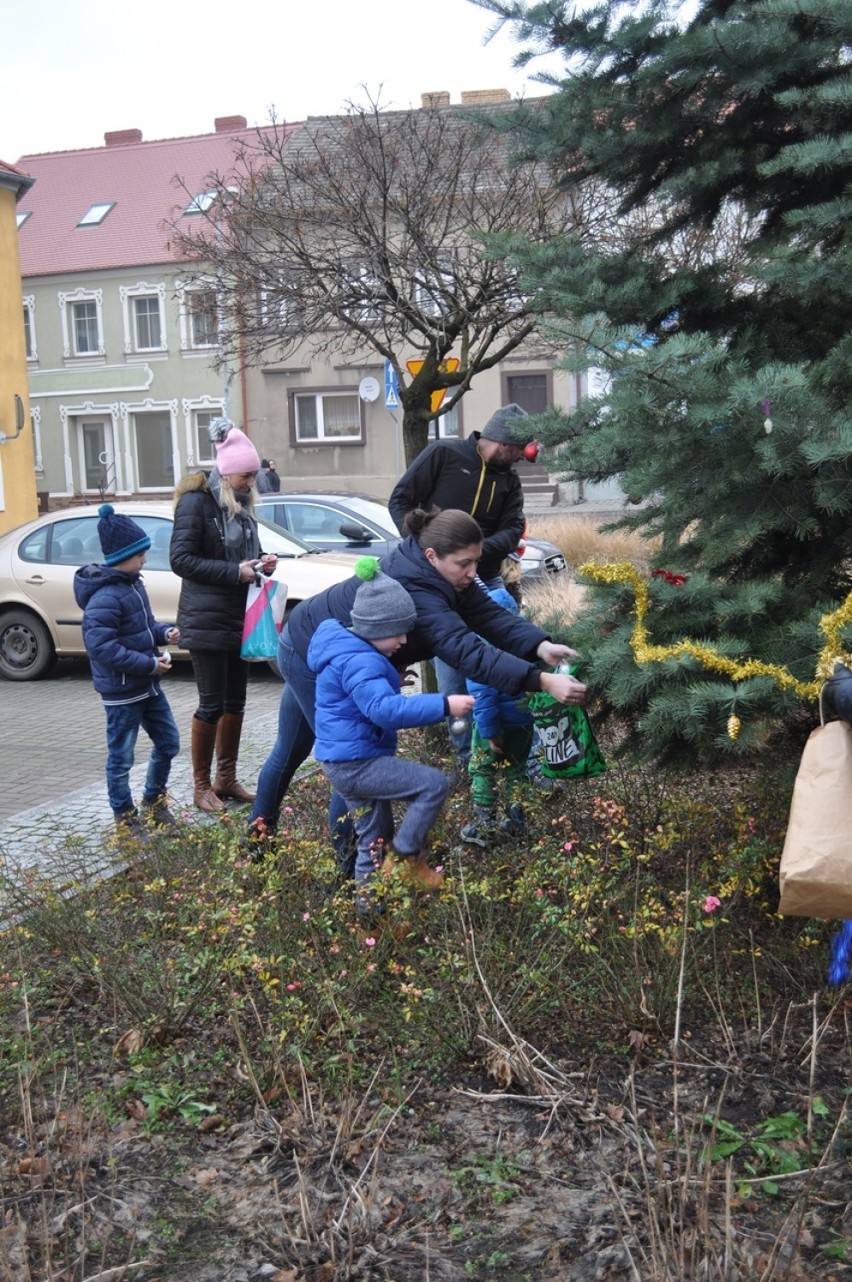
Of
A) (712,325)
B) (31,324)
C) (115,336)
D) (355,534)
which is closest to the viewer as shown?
(712,325)

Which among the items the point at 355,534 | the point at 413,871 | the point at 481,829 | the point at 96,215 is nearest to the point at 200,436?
the point at 96,215

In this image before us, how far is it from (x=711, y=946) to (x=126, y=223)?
38.9 m

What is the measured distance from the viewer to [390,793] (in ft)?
15.6

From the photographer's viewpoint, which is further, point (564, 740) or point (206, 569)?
point (206, 569)

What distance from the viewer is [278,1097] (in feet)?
12.2

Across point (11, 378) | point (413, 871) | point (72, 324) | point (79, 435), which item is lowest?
point (413, 871)

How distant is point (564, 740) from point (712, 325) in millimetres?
1610

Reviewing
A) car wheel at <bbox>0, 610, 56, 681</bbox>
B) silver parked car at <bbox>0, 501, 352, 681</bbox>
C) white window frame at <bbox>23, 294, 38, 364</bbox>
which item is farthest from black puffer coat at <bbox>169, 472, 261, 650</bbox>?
white window frame at <bbox>23, 294, 38, 364</bbox>

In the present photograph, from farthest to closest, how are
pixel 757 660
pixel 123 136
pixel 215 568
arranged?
1. pixel 123 136
2. pixel 215 568
3. pixel 757 660

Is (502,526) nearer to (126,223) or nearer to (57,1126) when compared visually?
(57,1126)

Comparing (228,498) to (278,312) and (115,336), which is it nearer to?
(278,312)

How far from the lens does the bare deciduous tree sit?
8.27 meters

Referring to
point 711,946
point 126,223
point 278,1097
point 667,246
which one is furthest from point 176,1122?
point 126,223

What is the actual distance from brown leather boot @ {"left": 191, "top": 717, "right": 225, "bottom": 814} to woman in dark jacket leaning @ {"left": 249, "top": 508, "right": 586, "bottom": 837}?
1.63m
